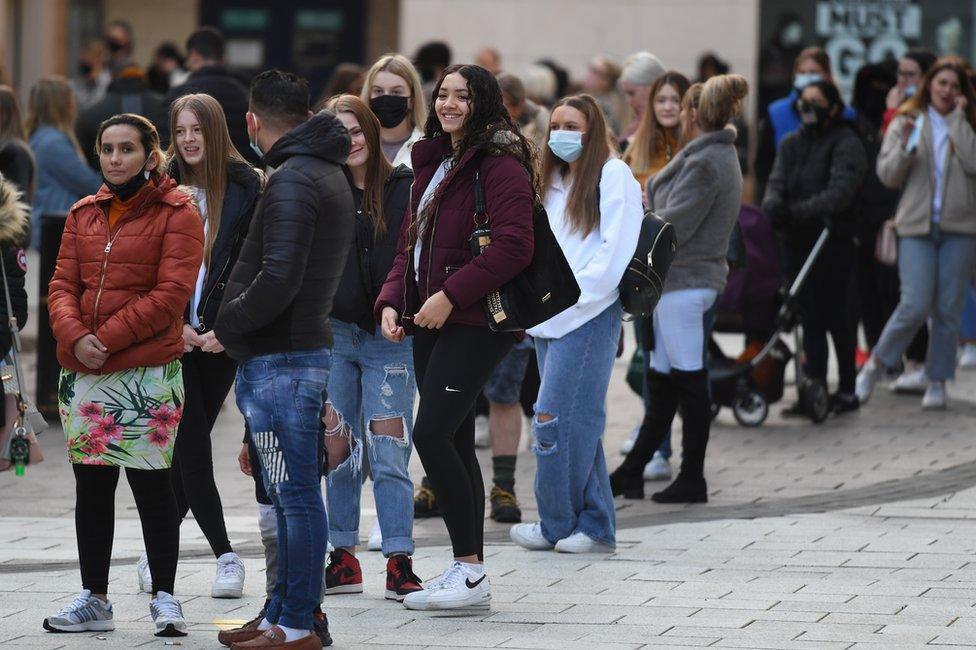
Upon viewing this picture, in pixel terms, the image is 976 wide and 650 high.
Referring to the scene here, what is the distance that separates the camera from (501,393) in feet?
27.4

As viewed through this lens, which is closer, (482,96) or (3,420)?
(482,96)

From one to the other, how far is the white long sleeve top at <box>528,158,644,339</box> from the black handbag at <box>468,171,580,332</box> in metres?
Answer: 0.86

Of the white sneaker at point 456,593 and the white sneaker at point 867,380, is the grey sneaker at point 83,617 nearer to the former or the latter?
the white sneaker at point 456,593

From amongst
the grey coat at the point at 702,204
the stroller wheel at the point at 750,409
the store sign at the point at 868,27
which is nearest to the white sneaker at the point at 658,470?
the grey coat at the point at 702,204

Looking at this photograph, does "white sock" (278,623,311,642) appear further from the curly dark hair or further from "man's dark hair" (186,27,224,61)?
"man's dark hair" (186,27,224,61)

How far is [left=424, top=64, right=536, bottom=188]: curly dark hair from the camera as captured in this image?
6.13 metres

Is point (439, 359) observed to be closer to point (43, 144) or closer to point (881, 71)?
point (43, 144)

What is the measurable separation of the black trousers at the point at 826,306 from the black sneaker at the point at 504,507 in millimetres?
3479

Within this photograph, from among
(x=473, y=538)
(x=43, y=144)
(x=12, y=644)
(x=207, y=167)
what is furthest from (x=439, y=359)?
(x=43, y=144)

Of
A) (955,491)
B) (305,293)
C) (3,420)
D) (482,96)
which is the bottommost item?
(955,491)

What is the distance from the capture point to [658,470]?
9148mm

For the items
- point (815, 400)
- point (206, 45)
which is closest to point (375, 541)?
point (815, 400)

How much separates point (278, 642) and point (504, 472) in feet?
9.03

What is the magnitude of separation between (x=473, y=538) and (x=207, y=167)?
1.67m
